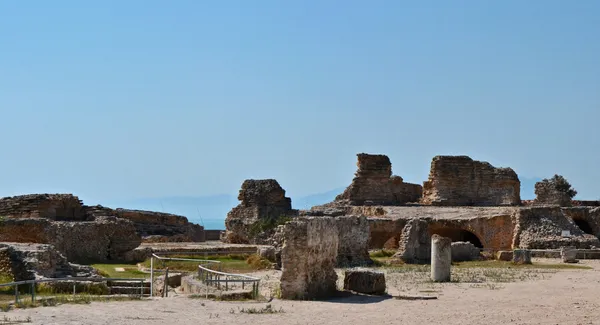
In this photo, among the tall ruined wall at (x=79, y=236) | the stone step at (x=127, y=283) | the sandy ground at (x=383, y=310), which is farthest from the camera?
the tall ruined wall at (x=79, y=236)

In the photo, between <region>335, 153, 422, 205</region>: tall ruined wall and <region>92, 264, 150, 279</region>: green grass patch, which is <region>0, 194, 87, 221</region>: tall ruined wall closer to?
<region>92, 264, 150, 279</region>: green grass patch

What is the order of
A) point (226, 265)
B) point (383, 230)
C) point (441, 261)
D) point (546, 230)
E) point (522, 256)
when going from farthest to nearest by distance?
point (383, 230) → point (546, 230) → point (522, 256) → point (226, 265) → point (441, 261)

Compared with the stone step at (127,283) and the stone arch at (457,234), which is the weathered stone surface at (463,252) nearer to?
the stone arch at (457,234)

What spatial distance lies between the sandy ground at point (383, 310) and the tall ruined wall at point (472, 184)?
24.0 meters

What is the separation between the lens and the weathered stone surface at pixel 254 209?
43.2 meters

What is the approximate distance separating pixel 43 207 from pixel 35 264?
17410 mm

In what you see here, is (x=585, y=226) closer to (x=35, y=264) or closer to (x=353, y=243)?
(x=353, y=243)

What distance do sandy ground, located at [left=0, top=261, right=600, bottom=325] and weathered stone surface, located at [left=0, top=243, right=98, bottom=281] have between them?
13.7 ft

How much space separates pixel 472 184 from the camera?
47.9 m

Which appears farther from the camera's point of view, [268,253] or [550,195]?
[550,195]

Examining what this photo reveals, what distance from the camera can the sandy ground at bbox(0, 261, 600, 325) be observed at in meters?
17.0

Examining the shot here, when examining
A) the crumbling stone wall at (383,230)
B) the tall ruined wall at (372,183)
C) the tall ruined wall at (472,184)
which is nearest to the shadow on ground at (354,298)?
the crumbling stone wall at (383,230)

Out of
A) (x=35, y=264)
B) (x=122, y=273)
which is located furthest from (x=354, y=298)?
(x=122, y=273)

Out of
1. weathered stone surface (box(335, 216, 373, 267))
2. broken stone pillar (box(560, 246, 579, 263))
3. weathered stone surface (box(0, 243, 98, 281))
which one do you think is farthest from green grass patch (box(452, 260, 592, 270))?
weathered stone surface (box(0, 243, 98, 281))
